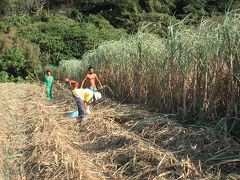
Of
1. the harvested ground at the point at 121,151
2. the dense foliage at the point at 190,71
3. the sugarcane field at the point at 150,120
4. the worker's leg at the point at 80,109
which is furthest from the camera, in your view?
the worker's leg at the point at 80,109

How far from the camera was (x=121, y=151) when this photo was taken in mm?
6074

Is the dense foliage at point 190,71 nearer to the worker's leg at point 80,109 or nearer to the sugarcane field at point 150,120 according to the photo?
the sugarcane field at point 150,120

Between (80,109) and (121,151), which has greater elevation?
(121,151)

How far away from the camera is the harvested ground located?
204 inches

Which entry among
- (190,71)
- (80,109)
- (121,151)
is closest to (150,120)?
(190,71)

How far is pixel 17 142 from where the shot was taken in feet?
23.9

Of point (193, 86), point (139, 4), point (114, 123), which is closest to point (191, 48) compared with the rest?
point (193, 86)

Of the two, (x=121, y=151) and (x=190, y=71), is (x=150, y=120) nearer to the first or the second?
(x=190, y=71)

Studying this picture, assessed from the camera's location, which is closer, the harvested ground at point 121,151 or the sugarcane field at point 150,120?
the harvested ground at point 121,151

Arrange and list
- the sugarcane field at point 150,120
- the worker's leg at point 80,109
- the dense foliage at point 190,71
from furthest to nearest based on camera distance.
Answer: the worker's leg at point 80,109 < the dense foliage at point 190,71 < the sugarcane field at point 150,120

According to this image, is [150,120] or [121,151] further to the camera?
[150,120]

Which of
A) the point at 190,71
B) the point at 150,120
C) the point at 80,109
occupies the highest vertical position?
the point at 190,71

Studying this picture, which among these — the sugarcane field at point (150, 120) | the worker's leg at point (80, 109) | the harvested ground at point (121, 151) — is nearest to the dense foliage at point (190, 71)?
the sugarcane field at point (150, 120)

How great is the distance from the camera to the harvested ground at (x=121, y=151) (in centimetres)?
518
